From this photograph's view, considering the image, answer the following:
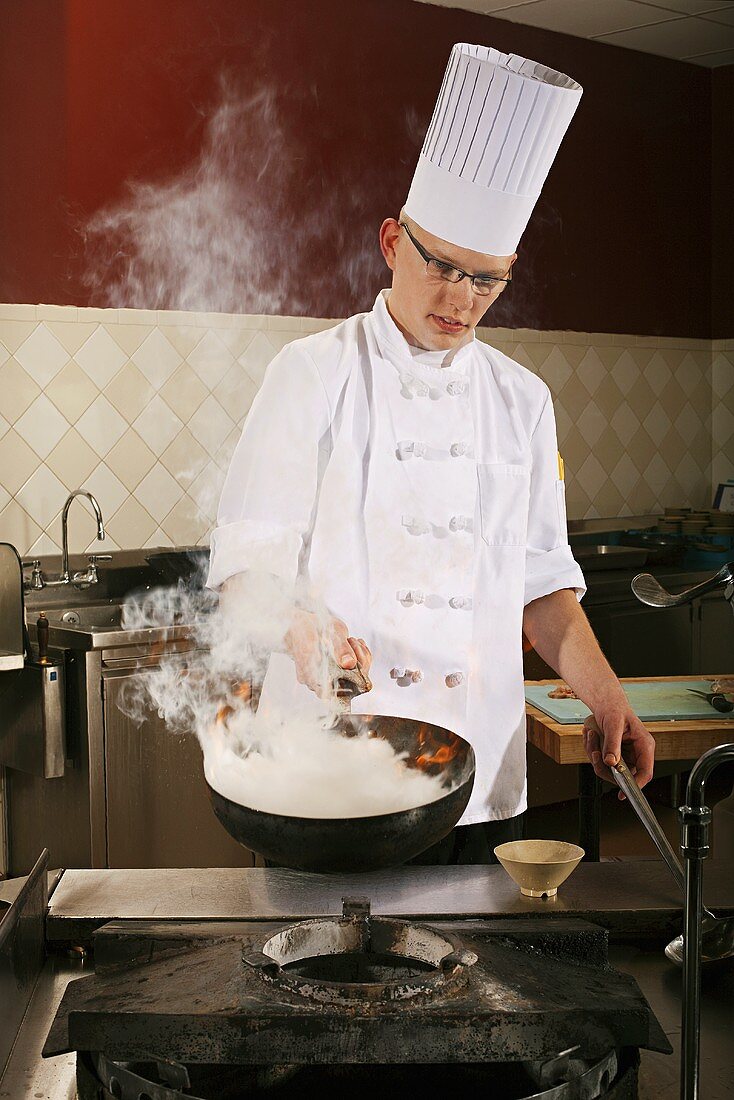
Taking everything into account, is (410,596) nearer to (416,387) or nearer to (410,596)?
(410,596)

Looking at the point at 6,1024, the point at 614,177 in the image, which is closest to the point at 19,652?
the point at 6,1024

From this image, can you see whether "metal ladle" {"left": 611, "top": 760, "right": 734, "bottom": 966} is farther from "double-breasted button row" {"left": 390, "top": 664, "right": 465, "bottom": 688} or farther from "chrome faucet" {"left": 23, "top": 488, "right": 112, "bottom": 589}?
"chrome faucet" {"left": 23, "top": 488, "right": 112, "bottom": 589}

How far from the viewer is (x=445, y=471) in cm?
215

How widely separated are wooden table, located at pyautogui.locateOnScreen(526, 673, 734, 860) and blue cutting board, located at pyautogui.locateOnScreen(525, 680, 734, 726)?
2 cm

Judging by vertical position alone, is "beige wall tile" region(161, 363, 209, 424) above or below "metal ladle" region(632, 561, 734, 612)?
above

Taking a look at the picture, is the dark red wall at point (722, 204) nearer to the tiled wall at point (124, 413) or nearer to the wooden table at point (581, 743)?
the tiled wall at point (124, 413)

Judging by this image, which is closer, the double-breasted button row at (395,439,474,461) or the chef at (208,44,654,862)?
the chef at (208,44,654,862)

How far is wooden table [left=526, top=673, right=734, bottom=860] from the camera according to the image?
8.96ft

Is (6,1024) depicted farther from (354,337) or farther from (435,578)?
(354,337)

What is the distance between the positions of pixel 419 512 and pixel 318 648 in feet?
2.14

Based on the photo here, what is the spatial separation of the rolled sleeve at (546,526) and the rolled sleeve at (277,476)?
44cm

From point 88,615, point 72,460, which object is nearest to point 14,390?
point 72,460

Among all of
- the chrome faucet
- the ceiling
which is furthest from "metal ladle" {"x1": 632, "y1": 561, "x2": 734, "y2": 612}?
the ceiling

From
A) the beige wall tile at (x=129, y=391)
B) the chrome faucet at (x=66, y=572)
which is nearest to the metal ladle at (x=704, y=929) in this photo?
the chrome faucet at (x=66, y=572)
